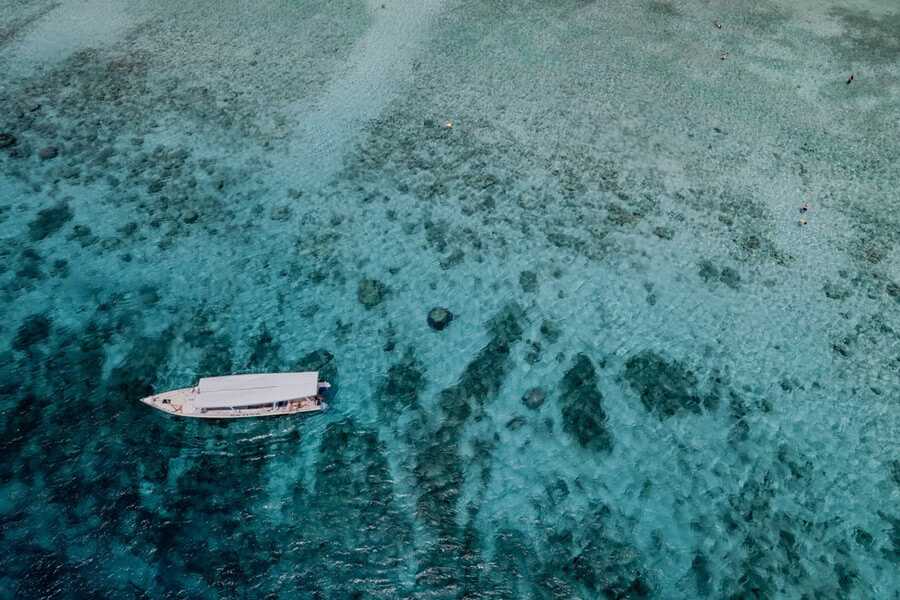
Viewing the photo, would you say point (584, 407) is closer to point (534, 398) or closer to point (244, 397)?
point (534, 398)

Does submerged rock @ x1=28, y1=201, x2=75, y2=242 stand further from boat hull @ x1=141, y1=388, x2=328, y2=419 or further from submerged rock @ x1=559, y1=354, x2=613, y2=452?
submerged rock @ x1=559, y1=354, x2=613, y2=452

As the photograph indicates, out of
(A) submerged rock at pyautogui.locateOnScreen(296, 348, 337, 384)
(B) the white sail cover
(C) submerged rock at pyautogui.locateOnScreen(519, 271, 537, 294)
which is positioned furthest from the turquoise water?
(B) the white sail cover

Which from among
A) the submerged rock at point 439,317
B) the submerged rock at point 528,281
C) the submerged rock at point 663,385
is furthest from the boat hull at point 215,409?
the submerged rock at point 663,385

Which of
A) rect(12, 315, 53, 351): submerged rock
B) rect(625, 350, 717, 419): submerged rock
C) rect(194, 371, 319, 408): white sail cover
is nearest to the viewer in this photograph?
rect(194, 371, 319, 408): white sail cover

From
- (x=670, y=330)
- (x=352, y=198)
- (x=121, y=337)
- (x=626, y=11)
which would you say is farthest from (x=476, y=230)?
(x=626, y=11)

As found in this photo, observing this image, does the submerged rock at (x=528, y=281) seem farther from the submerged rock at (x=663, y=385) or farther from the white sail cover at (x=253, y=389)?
the white sail cover at (x=253, y=389)

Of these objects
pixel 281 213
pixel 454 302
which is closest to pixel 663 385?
pixel 454 302

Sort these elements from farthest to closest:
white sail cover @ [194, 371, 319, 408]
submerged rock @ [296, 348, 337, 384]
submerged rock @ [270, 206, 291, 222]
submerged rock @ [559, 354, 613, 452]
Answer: submerged rock @ [270, 206, 291, 222] < submerged rock @ [296, 348, 337, 384] < submerged rock @ [559, 354, 613, 452] < white sail cover @ [194, 371, 319, 408]
